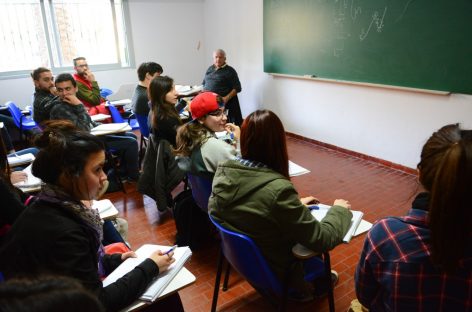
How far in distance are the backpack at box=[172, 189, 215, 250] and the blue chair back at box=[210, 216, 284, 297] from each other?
1016 millimetres

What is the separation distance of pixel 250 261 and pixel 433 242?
74 cm

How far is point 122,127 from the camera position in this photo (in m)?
3.69

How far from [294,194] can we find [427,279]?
0.54m

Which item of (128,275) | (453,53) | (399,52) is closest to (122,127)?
(128,275)

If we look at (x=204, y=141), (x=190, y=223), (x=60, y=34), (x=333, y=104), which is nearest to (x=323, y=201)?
(x=190, y=223)

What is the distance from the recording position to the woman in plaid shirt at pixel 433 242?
0.89m

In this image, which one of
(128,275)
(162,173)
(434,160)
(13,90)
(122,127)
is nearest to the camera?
(434,160)

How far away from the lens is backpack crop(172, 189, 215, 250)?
8.66 feet

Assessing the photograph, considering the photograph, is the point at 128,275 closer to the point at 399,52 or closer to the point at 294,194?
the point at 294,194

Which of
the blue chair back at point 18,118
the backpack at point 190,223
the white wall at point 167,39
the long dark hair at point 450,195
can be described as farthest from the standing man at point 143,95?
the long dark hair at point 450,195

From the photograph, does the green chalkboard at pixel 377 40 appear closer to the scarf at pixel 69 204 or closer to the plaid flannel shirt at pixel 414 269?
the plaid flannel shirt at pixel 414 269

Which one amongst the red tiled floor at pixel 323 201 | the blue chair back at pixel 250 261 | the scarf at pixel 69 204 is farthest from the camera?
the red tiled floor at pixel 323 201

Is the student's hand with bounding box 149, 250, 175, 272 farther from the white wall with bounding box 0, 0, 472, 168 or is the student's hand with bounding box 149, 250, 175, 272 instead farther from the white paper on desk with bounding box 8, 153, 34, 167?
the white wall with bounding box 0, 0, 472, 168

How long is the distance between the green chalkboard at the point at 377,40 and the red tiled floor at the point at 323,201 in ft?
3.40
